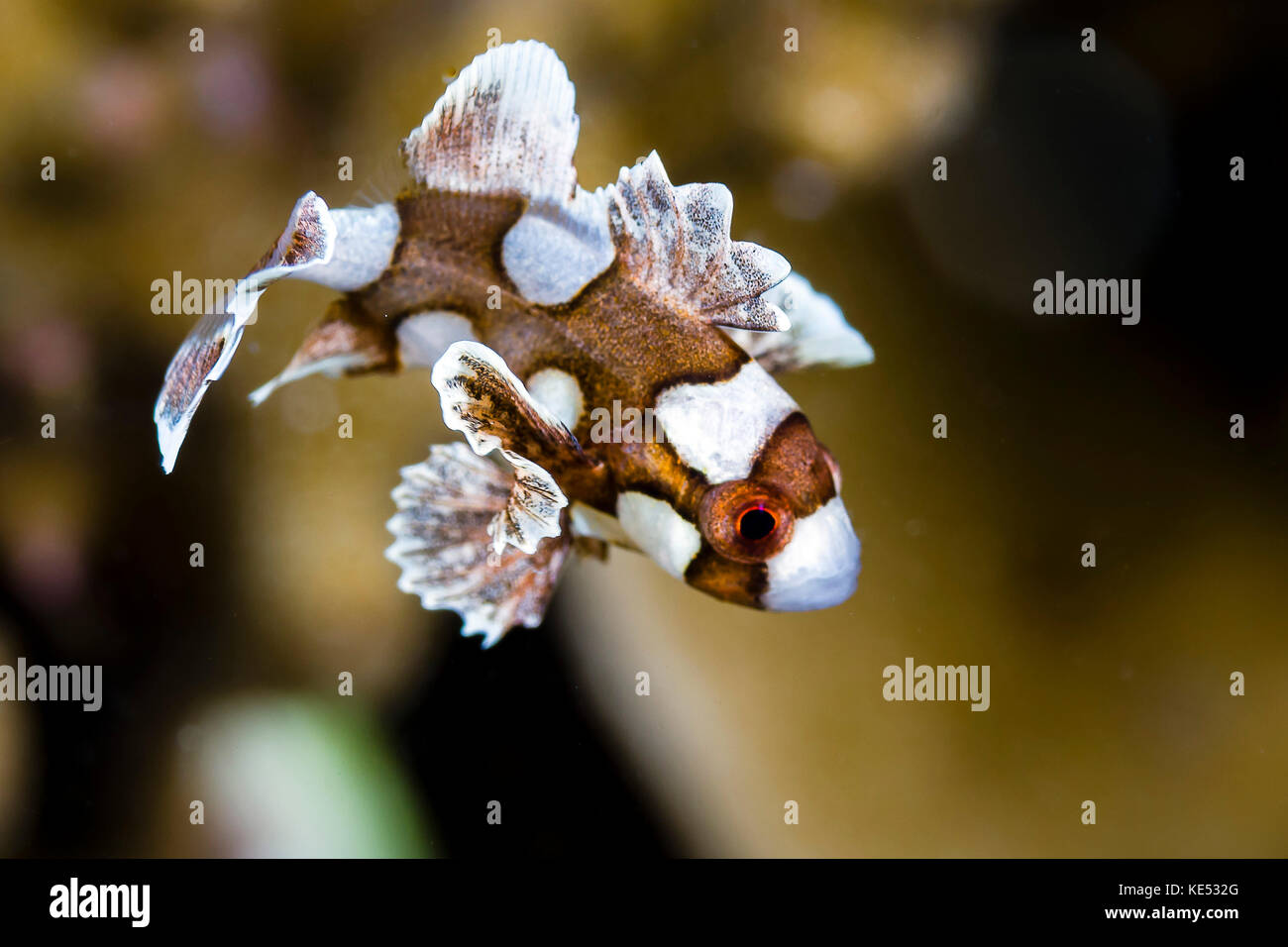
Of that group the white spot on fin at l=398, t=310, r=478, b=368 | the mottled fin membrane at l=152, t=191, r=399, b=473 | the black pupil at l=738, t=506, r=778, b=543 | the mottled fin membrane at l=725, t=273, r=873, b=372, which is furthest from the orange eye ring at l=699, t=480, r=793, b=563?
the mottled fin membrane at l=152, t=191, r=399, b=473

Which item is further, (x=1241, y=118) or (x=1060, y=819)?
(x=1241, y=118)

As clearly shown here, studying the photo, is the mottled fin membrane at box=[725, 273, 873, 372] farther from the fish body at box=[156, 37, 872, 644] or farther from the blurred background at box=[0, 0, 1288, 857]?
the blurred background at box=[0, 0, 1288, 857]

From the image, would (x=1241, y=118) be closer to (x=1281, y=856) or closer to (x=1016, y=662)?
(x=1016, y=662)

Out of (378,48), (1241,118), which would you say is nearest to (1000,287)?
(1241,118)

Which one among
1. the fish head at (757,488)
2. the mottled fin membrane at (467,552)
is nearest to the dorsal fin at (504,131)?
the fish head at (757,488)

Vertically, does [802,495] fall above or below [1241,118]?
below

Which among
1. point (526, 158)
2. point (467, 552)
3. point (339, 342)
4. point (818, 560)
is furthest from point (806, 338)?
point (339, 342)
